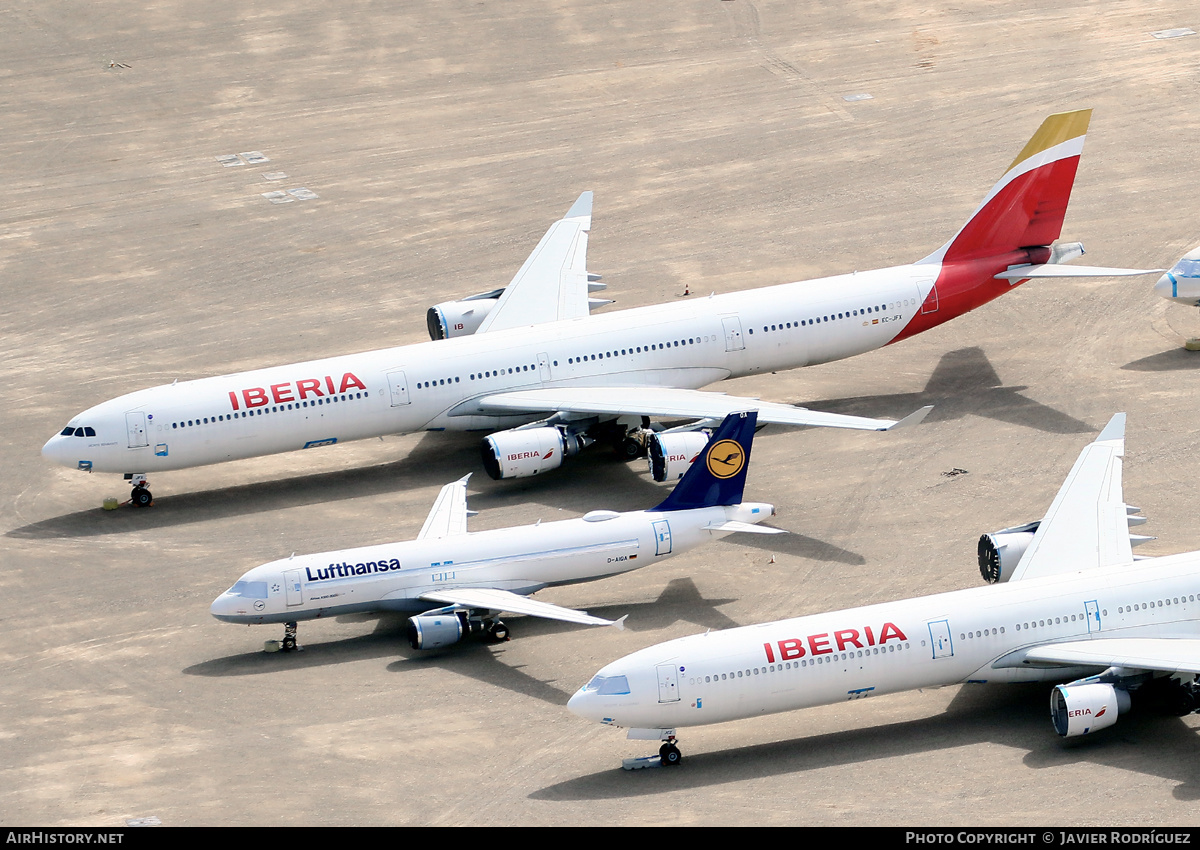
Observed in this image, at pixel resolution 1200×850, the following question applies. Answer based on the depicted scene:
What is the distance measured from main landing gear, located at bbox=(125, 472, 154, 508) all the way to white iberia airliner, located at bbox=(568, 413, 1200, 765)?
23.7 meters

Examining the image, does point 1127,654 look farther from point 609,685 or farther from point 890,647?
point 609,685

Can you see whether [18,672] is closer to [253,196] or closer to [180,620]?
[180,620]

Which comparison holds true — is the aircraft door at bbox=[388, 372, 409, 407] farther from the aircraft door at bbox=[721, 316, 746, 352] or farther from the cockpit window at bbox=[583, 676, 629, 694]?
the cockpit window at bbox=[583, 676, 629, 694]

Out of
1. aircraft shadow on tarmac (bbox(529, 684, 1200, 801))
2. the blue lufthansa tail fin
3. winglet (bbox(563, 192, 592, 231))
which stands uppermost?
winglet (bbox(563, 192, 592, 231))

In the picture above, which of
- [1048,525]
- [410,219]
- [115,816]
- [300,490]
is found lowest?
[115,816]

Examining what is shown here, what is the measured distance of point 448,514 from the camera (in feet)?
199

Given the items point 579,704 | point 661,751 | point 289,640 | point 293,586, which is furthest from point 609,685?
point 289,640

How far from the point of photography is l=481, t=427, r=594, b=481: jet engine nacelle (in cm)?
6512

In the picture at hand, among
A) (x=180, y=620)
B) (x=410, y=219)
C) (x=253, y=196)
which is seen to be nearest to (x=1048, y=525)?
(x=180, y=620)

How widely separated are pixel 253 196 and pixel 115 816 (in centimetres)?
5179

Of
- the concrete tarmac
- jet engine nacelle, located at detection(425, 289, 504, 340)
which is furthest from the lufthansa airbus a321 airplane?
jet engine nacelle, located at detection(425, 289, 504, 340)

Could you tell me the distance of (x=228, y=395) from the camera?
66000mm

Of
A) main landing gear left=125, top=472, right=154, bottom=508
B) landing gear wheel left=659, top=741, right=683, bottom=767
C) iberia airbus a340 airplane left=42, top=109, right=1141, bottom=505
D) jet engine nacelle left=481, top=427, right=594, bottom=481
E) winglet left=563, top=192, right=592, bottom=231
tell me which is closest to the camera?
landing gear wheel left=659, top=741, right=683, bottom=767

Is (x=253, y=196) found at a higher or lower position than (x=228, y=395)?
higher
